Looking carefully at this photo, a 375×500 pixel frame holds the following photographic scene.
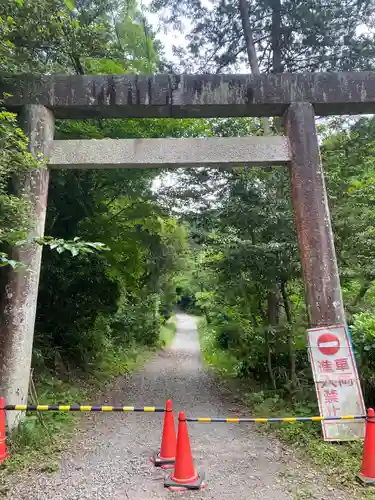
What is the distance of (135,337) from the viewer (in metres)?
16.2

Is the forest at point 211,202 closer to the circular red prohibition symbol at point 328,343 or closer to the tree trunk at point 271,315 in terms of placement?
the tree trunk at point 271,315

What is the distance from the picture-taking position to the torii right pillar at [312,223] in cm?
517

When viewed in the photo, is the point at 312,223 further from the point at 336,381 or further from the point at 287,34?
the point at 287,34

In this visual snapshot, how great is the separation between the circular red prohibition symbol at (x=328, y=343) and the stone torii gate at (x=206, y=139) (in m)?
0.19

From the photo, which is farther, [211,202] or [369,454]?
[211,202]

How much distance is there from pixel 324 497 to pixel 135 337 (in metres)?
13.4

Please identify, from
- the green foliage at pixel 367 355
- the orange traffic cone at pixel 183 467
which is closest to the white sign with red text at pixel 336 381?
the green foliage at pixel 367 355

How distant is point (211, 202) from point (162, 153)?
3.58 m

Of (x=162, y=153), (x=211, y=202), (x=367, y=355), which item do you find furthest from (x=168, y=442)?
(x=211, y=202)

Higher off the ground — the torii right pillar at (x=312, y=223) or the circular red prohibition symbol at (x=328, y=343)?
the torii right pillar at (x=312, y=223)

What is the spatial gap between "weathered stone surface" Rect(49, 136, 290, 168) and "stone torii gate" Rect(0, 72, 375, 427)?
0.02 metres

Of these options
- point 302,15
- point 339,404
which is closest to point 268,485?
point 339,404

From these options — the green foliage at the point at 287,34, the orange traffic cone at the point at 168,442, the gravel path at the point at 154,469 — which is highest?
the green foliage at the point at 287,34

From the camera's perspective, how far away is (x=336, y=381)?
486cm
